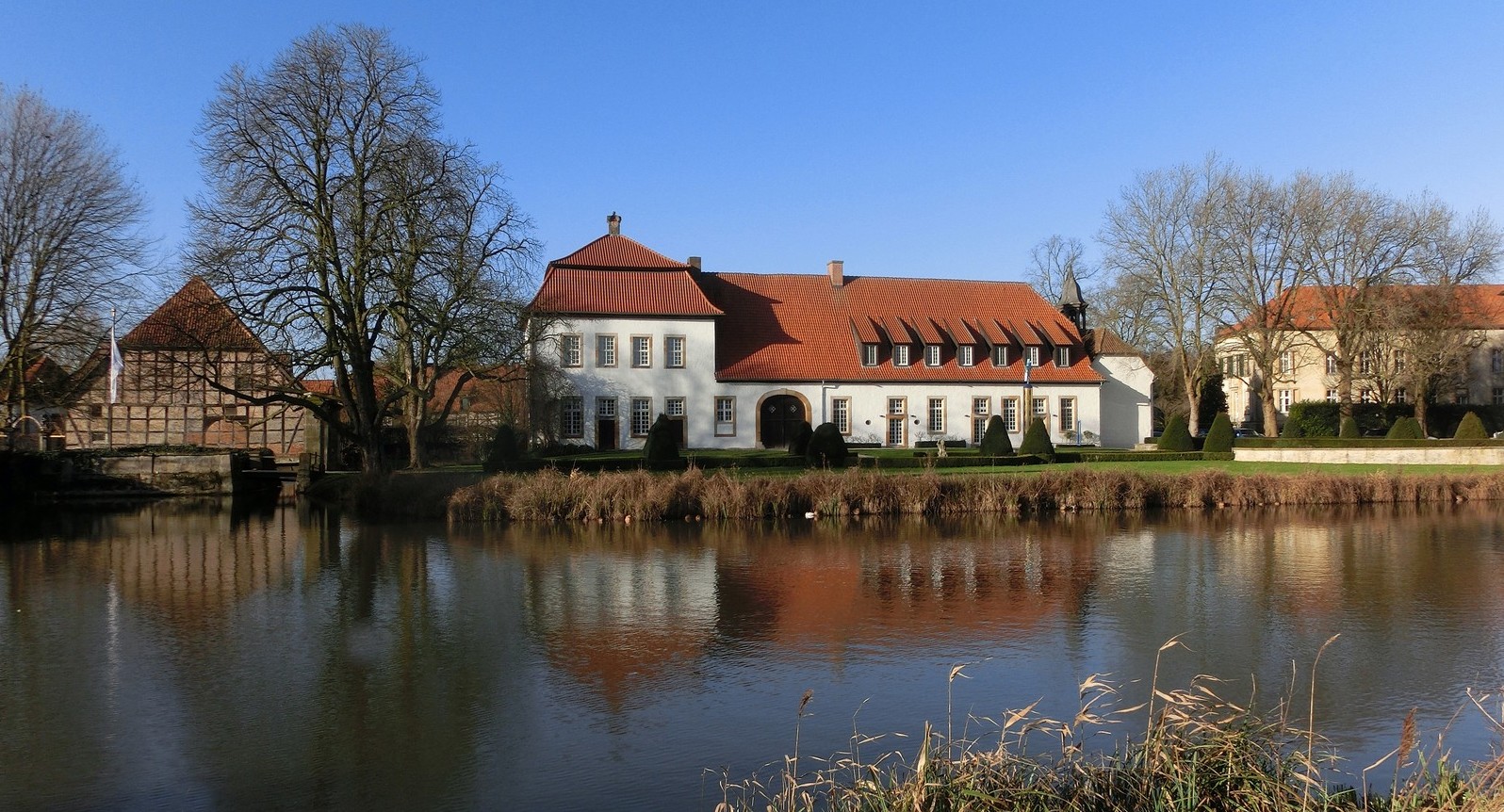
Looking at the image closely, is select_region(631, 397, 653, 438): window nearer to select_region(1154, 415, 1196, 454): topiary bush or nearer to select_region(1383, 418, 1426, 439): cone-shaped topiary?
select_region(1154, 415, 1196, 454): topiary bush

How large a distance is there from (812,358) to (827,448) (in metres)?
12.9

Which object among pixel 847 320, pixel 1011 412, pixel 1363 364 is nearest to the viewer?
pixel 1011 412

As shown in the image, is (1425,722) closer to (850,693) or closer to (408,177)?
(850,693)

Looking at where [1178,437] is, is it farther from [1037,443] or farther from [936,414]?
[936,414]

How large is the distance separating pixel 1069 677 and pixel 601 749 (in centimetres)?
400

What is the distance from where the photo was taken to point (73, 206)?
28156 millimetres

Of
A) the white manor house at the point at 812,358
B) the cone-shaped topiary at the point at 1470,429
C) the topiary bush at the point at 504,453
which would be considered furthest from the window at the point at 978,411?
the topiary bush at the point at 504,453

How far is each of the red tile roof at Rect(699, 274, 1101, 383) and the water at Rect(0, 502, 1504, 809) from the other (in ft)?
78.4

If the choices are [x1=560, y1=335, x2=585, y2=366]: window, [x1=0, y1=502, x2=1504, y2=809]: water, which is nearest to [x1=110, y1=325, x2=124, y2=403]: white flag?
[x1=0, y1=502, x2=1504, y2=809]: water

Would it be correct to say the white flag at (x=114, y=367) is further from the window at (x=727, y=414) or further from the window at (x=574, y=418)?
the window at (x=727, y=414)

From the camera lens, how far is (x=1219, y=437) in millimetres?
35156

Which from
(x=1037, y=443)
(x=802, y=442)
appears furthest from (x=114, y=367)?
(x=1037, y=443)

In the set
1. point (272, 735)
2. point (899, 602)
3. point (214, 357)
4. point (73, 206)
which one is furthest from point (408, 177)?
point (272, 735)

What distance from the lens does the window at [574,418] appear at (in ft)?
131
